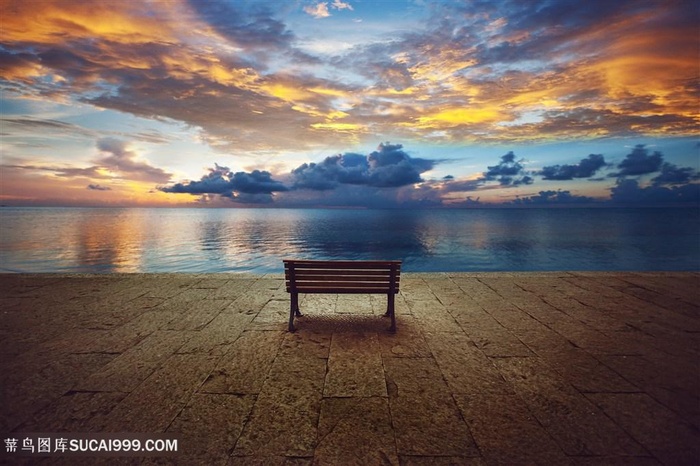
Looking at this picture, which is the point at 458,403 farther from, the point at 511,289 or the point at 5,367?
the point at 5,367

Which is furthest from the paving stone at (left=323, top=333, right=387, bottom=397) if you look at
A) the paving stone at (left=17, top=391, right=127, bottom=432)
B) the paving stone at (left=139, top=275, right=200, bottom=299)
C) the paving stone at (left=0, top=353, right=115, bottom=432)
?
the paving stone at (left=139, top=275, right=200, bottom=299)

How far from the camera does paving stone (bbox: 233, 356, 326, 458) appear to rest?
2820 millimetres

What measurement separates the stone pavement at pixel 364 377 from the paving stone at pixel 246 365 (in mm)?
26

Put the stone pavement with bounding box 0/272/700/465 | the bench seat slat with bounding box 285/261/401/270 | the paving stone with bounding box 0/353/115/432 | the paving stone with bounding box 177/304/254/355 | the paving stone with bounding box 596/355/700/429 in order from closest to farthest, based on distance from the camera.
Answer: the stone pavement with bounding box 0/272/700/465
the paving stone with bounding box 0/353/115/432
the paving stone with bounding box 596/355/700/429
the paving stone with bounding box 177/304/254/355
the bench seat slat with bounding box 285/261/401/270

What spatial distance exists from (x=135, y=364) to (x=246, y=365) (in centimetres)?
155

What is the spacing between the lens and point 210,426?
3.08 m

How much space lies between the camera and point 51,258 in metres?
31.4

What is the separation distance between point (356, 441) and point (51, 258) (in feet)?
137

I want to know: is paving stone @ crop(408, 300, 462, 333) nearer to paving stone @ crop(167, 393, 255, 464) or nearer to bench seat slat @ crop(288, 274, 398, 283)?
bench seat slat @ crop(288, 274, 398, 283)

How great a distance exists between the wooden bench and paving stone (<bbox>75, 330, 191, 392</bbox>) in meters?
1.90

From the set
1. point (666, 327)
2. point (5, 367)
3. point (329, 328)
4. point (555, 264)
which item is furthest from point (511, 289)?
point (555, 264)

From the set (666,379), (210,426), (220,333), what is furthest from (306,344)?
(666,379)

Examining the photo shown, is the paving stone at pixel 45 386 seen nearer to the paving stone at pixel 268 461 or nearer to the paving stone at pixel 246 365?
the paving stone at pixel 246 365

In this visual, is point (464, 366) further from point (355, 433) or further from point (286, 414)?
point (286, 414)
